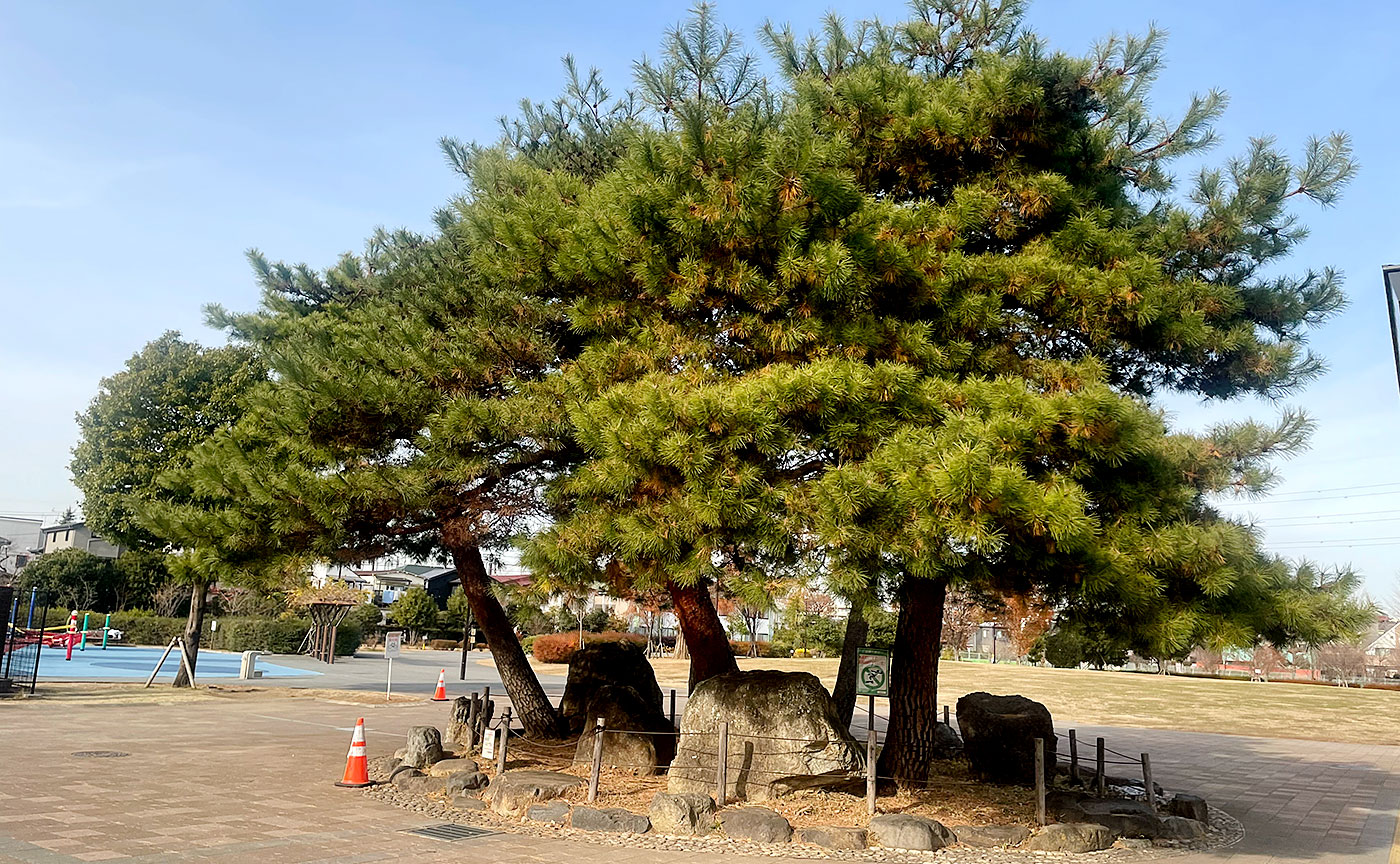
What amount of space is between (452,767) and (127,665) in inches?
973

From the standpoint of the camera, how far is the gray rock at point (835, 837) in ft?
23.9

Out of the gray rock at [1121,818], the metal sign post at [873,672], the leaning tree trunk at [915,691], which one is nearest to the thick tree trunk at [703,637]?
the metal sign post at [873,672]

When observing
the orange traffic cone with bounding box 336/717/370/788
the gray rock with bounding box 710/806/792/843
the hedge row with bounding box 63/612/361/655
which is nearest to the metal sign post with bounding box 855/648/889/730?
the gray rock with bounding box 710/806/792/843

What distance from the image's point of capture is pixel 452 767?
9.59 meters

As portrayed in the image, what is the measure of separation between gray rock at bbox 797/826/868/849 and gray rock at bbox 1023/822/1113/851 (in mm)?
1512

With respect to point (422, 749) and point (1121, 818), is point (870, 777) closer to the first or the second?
point (1121, 818)

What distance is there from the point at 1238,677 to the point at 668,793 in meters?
47.9

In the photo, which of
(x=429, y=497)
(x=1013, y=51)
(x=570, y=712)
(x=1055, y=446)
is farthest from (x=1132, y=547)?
(x=570, y=712)

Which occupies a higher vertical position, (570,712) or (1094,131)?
(1094,131)

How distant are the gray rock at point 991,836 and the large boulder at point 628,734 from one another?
3.23 m

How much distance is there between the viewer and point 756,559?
278 inches

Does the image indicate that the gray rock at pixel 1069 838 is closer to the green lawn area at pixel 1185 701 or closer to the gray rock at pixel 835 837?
the gray rock at pixel 835 837

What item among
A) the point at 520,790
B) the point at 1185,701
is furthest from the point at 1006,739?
the point at 1185,701

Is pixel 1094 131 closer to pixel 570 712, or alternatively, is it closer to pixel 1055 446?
pixel 1055 446
